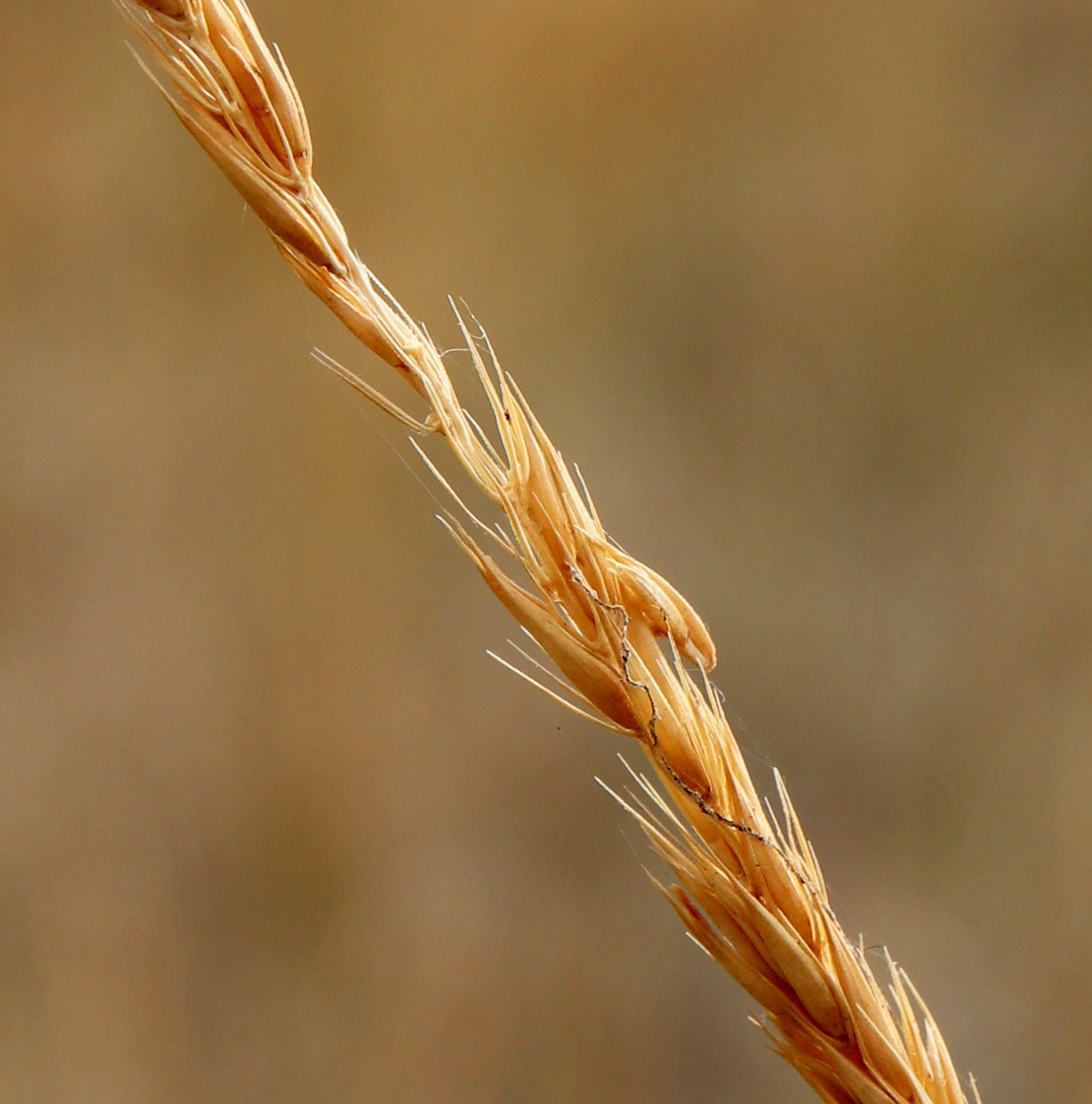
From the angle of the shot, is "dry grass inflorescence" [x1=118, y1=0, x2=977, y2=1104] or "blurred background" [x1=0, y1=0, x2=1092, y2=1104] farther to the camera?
"blurred background" [x1=0, y1=0, x2=1092, y2=1104]

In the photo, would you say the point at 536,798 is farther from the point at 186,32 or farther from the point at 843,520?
the point at 186,32

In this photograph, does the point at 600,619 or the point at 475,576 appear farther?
the point at 475,576

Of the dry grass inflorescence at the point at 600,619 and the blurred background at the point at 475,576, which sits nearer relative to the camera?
the dry grass inflorescence at the point at 600,619

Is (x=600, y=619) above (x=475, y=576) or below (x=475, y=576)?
above
